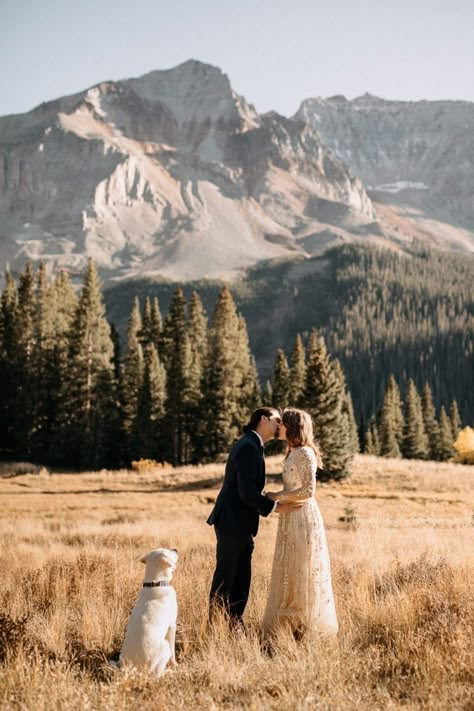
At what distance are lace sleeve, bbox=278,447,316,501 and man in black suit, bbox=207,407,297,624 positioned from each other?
1.09ft

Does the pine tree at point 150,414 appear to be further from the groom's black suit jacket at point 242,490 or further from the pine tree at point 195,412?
the groom's black suit jacket at point 242,490

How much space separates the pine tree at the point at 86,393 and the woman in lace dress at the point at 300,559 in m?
44.6

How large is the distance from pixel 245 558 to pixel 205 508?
19.6 metres

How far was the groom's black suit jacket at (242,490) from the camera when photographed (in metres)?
7.14

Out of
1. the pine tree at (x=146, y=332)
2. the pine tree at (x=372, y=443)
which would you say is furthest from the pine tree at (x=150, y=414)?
the pine tree at (x=372, y=443)

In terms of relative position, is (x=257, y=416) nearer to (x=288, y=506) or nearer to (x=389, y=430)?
(x=288, y=506)

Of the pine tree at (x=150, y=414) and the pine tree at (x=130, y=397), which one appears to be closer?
the pine tree at (x=150, y=414)

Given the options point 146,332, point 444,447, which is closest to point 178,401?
point 146,332

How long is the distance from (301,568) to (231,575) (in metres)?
0.93

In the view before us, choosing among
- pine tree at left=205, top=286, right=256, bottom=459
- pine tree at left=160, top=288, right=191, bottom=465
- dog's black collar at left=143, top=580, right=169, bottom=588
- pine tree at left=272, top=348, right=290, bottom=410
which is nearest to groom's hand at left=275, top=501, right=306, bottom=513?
dog's black collar at left=143, top=580, right=169, bottom=588

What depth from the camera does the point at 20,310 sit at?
178 feet

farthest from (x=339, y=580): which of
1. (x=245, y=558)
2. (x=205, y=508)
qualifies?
(x=205, y=508)

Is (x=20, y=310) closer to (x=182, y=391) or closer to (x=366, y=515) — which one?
(x=182, y=391)

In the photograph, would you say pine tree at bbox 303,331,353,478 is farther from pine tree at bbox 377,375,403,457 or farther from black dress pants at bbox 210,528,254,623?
pine tree at bbox 377,375,403,457
